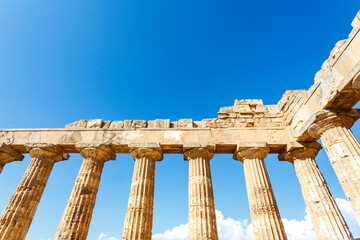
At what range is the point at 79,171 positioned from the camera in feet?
40.3

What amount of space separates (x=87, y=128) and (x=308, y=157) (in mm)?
13551

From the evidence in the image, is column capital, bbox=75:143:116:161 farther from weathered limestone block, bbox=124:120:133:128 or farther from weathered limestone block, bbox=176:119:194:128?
weathered limestone block, bbox=176:119:194:128

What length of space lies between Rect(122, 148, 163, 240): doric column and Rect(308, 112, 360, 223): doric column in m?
8.80

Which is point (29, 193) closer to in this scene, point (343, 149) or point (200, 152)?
point (200, 152)

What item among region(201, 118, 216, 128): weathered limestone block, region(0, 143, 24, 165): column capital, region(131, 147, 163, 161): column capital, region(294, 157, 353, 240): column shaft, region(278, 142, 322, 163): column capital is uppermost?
region(201, 118, 216, 128): weathered limestone block

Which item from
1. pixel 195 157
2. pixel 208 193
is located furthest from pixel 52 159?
pixel 208 193

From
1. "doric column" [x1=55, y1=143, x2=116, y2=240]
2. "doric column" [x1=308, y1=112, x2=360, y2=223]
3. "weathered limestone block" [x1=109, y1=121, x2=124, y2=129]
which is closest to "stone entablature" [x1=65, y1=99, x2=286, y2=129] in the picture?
"weathered limestone block" [x1=109, y1=121, x2=124, y2=129]

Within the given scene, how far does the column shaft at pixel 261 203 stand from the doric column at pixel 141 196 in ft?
17.4

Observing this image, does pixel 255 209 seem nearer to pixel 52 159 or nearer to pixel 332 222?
pixel 332 222

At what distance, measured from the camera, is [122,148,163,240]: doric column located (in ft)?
33.2

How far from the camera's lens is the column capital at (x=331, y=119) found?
982 centimetres

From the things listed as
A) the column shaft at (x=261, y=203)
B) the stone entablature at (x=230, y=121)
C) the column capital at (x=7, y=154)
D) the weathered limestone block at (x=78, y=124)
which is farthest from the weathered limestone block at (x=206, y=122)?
the column capital at (x=7, y=154)

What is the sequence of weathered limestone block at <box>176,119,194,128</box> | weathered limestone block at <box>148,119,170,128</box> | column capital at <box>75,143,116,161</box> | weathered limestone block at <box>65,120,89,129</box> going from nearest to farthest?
column capital at <box>75,143,116,161</box> < weathered limestone block at <box>148,119,170,128</box> < weathered limestone block at <box>176,119,194,128</box> < weathered limestone block at <box>65,120,89,129</box>

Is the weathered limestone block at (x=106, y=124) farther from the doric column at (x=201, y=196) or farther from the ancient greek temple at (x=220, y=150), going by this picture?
the doric column at (x=201, y=196)
